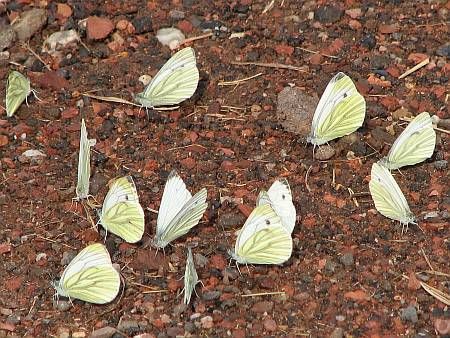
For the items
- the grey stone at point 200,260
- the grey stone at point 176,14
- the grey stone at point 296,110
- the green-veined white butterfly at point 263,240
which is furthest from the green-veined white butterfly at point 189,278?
the grey stone at point 176,14

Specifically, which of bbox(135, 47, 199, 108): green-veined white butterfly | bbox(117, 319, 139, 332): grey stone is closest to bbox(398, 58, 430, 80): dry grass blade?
bbox(135, 47, 199, 108): green-veined white butterfly

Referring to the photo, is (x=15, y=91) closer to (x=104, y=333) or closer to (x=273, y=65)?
(x=273, y=65)

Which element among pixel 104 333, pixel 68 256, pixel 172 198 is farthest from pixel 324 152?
pixel 104 333

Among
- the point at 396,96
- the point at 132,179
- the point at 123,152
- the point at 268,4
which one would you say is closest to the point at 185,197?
the point at 132,179

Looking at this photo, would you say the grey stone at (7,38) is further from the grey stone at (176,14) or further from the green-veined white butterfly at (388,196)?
the green-veined white butterfly at (388,196)

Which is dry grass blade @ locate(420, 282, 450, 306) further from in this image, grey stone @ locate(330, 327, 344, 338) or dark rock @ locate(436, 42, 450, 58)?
dark rock @ locate(436, 42, 450, 58)
